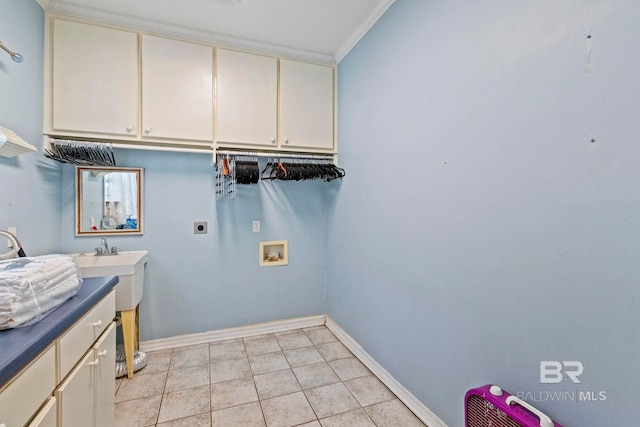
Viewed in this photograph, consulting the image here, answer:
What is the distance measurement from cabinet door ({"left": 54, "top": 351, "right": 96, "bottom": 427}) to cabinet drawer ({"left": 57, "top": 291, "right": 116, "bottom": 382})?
34 millimetres

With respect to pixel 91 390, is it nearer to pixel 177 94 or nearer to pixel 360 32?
pixel 177 94

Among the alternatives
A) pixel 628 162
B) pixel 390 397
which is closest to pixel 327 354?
pixel 390 397

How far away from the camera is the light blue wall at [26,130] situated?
1631 mm

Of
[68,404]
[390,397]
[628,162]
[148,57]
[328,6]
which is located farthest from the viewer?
[148,57]

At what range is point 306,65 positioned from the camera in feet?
9.02

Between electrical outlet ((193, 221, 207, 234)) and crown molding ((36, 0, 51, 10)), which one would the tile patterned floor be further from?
crown molding ((36, 0, 51, 10))

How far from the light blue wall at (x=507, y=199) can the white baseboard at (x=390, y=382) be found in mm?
72

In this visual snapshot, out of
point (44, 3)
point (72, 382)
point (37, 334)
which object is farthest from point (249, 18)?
point (72, 382)

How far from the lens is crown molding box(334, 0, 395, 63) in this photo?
2064mm

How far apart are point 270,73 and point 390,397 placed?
110 inches

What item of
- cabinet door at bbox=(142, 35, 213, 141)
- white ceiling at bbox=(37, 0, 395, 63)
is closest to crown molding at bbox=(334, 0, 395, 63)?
white ceiling at bbox=(37, 0, 395, 63)

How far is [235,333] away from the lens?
2.80m

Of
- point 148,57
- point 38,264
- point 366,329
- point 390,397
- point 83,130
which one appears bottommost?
point 390,397

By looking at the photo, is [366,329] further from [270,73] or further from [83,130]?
[83,130]
